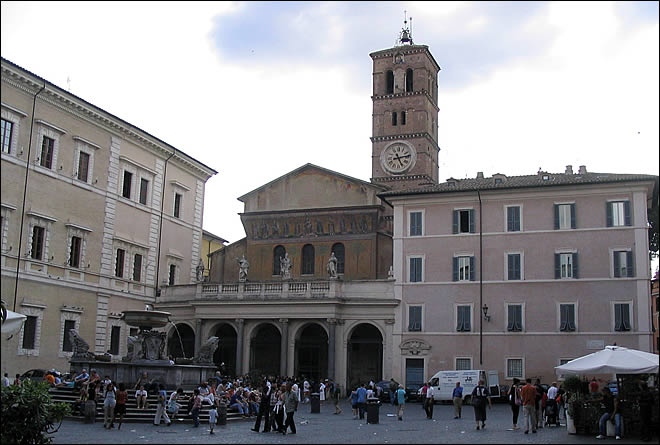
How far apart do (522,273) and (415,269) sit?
525 centimetres

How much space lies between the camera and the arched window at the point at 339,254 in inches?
1806

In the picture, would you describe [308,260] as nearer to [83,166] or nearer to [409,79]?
[83,166]

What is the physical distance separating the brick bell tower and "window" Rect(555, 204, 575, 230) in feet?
66.7

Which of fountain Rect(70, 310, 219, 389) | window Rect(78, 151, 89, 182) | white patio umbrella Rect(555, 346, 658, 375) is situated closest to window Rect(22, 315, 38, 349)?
window Rect(78, 151, 89, 182)

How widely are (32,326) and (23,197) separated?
546 centimetres

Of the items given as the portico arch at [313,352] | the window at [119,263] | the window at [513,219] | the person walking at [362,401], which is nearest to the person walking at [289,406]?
the person walking at [362,401]

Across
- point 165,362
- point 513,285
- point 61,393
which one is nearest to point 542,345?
point 513,285

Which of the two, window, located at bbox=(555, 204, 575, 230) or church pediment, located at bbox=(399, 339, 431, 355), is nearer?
window, located at bbox=(555, 204, 575, 230)

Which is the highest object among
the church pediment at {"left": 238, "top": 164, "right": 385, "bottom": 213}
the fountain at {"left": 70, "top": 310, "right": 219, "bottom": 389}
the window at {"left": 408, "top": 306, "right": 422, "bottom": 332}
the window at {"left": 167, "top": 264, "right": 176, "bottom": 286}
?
the church pediment at {"left": 238, "top": 164, "right": 385, "bottom": 213}

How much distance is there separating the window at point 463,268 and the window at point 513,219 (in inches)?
93.5

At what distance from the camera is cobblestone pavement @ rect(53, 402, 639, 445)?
58.3 ft

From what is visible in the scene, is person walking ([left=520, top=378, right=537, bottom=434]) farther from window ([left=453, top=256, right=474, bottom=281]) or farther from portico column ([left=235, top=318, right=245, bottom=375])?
portico column ([left=235, top=318, right=245, bottom=375])

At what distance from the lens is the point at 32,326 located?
33.4m

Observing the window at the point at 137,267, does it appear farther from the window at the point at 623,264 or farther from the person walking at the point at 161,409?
the window at the point at 623,264
